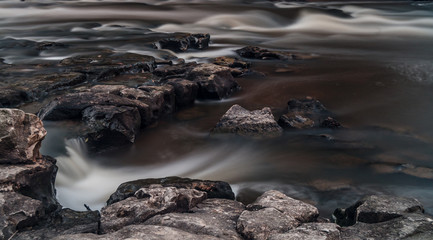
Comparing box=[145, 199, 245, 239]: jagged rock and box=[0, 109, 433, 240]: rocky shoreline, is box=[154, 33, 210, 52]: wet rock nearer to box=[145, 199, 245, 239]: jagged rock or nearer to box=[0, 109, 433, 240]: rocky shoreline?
box=[0, 109, 433, 240]: rocky shoreline

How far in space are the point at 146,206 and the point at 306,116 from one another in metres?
4.64

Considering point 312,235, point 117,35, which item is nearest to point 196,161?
point 312,235

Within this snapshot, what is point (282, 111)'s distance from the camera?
29.0ft

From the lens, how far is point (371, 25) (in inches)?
768

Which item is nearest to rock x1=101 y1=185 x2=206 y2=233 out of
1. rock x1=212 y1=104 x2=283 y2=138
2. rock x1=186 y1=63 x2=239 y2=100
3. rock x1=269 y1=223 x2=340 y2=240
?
rock x1=269 y1=223 x2=340 y2=240

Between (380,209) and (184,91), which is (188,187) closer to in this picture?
(380,209)

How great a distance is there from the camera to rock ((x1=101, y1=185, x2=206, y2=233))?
4.04 metres

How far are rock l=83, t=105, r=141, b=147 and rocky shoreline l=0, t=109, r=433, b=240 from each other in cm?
157

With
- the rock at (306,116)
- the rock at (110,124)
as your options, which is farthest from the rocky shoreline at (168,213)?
the rock at (306,116)

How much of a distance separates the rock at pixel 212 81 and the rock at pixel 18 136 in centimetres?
459

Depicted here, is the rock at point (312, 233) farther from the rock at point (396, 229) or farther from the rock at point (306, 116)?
the rock at point (306, 116)

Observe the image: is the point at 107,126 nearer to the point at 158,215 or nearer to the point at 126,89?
the point at 126,89

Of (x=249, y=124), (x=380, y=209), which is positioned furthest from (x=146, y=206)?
(x=249, y=124)

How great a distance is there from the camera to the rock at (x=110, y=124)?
270 inches
